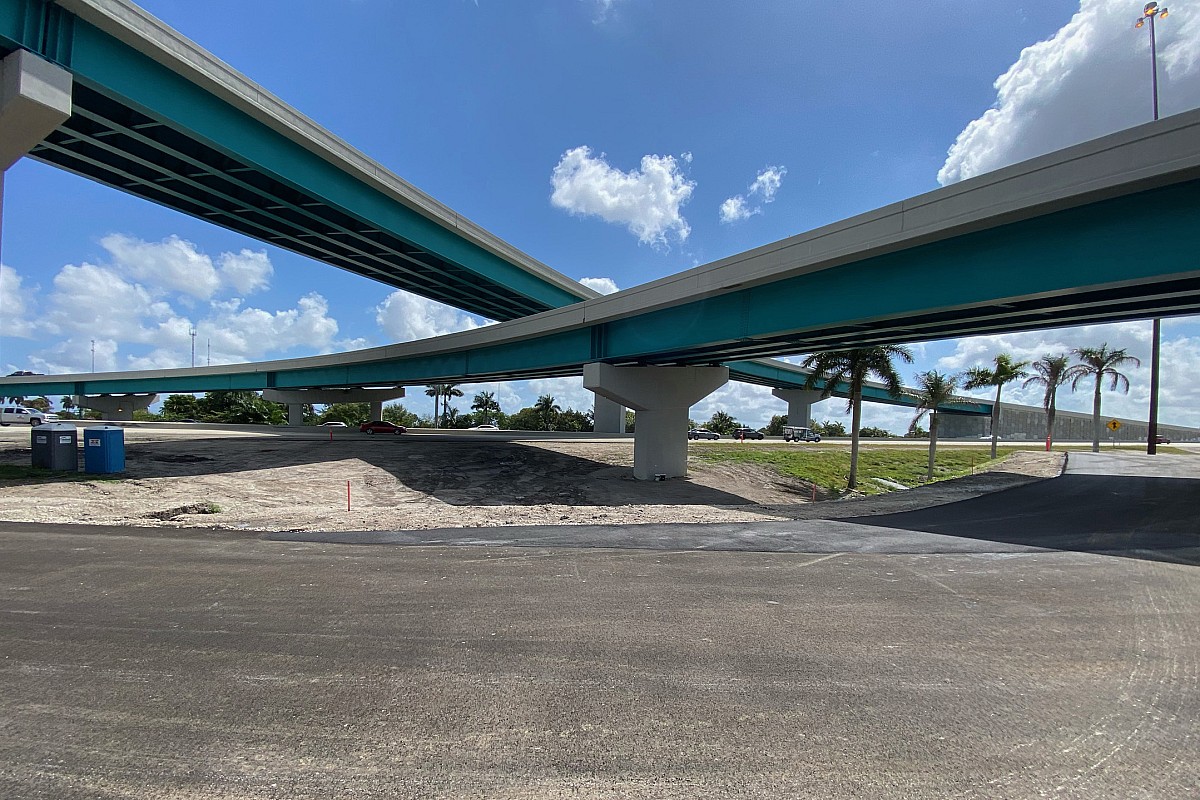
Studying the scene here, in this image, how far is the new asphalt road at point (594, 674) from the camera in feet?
9.64

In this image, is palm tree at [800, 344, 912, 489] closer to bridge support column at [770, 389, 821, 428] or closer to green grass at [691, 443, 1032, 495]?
green grass at [691, 443, 1032, 495]

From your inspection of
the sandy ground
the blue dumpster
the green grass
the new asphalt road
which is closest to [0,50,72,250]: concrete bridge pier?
the blue dumpster

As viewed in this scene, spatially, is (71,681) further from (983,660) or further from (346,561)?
(983,660)

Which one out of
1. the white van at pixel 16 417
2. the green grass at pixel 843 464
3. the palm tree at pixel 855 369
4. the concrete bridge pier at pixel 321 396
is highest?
the palm tree at pixel 855 369

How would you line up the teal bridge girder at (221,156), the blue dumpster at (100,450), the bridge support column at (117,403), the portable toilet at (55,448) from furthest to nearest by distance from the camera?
the bridge support column at (117,403) → the blue dumpster at (100,450) → the portable toilet at (55,448) → the teal bridge girder at (221,156)

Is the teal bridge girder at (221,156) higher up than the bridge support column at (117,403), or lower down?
higher up

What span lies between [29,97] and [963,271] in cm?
2095

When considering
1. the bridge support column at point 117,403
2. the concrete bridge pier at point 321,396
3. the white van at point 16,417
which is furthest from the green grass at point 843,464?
the bridge support column at point 117,403

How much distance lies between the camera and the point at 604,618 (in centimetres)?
535

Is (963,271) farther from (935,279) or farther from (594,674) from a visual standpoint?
(594,674)

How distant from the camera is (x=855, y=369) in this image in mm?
Answer: 26969

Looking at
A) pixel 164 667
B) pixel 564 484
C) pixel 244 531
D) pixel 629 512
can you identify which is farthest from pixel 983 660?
pixel 564 484

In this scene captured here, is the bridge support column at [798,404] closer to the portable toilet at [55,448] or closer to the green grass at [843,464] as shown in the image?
the green grass at [843,464]

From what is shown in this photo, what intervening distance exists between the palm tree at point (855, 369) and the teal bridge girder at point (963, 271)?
568 centimetres
